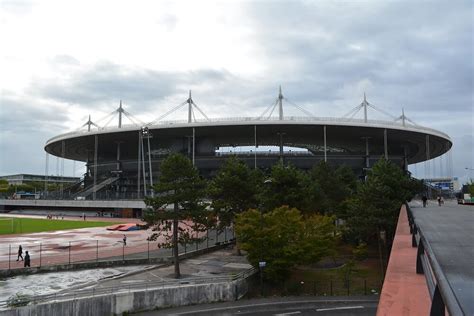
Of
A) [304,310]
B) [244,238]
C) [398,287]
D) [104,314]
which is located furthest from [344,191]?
[398,287]

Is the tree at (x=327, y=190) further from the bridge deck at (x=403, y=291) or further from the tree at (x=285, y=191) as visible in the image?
the bridge deck at (x=403, y=291)

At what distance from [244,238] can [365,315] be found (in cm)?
903

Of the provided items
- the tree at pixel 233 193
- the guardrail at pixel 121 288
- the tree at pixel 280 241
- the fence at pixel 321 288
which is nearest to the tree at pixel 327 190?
the tree at pixel 233 193

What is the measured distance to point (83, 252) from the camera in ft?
120

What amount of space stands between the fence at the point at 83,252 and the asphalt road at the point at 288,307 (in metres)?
6.54

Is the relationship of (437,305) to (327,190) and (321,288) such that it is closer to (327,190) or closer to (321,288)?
(321,288)

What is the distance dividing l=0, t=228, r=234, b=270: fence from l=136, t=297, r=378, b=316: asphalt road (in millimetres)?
6540

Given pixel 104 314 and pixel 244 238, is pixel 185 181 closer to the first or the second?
pixel 244 238

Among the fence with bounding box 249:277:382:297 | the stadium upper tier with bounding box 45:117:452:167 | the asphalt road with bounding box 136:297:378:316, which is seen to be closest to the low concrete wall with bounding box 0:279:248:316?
the asphalt road with bounding box 136:297:378:316

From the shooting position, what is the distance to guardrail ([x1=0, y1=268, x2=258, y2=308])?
2056 cm

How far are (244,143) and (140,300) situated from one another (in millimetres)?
79464

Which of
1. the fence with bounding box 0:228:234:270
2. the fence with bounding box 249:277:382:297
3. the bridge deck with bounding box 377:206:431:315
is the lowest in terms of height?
the fence with bounding box 249:277:382:297

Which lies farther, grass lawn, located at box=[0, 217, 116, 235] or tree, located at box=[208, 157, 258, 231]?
grass lawn, located at box=[0, 217, 116, 235]

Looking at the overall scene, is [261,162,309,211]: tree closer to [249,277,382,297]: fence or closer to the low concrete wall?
[249,277,382,297]: fence
